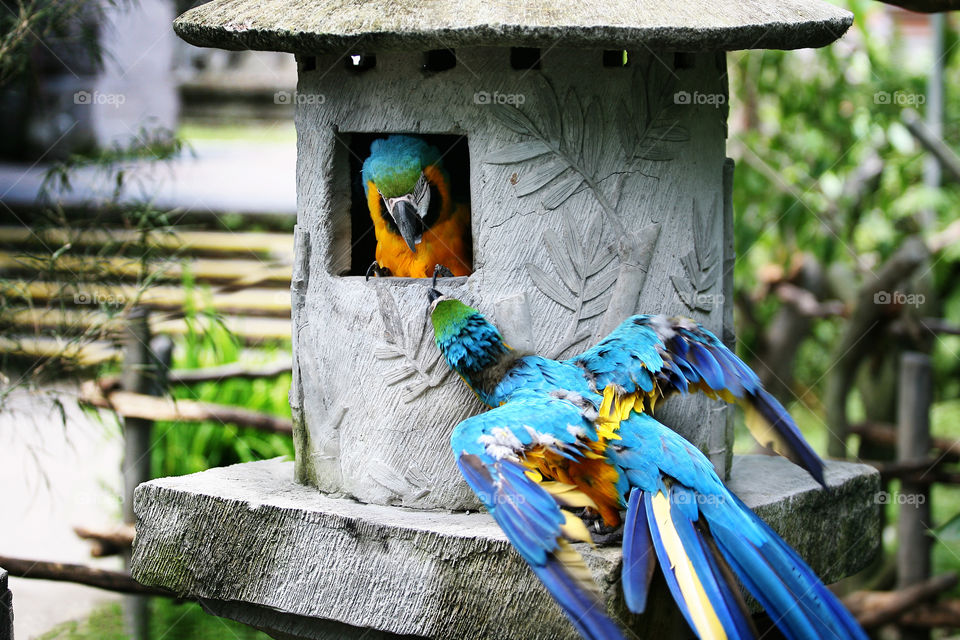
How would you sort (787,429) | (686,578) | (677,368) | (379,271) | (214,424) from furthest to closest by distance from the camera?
(214,424)
(379,271)
(787,429)
(677,368)
(686,578)

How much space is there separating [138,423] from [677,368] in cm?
357

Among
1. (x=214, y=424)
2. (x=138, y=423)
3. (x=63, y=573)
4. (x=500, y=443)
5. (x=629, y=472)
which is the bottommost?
(x=63, y=573)

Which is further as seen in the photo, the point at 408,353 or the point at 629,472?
the point at 408,353

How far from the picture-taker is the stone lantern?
2.87 metres

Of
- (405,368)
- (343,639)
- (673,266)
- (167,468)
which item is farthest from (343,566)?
(167,468)

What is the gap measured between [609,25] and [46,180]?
3.24 metres

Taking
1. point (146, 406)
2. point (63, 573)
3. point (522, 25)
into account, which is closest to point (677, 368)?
point (522, 25)

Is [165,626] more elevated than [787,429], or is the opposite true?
[787,429]

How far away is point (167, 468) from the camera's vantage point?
637 centimetres

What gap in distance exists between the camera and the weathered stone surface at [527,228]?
309 cm

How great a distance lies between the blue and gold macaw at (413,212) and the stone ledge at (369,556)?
0.86m

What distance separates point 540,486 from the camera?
2.51 metres

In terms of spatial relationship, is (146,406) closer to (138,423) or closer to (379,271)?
(138,423)

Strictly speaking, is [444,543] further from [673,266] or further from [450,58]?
[450,58]
